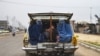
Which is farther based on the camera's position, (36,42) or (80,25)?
(80,25)

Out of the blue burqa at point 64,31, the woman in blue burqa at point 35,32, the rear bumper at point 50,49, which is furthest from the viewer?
the woman in blue burqa at point 35,32

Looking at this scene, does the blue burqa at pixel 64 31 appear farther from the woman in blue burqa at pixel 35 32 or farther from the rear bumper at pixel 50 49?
the woman in blue burqa at pixel 35 32

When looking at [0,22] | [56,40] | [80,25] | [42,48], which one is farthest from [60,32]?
[0,22]

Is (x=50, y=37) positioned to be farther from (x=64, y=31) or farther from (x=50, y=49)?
(x=50, y=49)

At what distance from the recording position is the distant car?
613 inches

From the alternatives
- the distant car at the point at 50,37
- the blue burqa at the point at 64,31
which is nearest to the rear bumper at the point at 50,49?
the distant car at the point at 50,37

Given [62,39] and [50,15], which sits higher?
[50,15]

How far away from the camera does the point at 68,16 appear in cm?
1625

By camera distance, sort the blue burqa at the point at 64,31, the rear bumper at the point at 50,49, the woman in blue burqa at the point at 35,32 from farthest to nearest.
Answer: the woman in blue burqa at the point at 35,32
the blue burqa at the point at 64,31
the rear bumper at the point at 50,49

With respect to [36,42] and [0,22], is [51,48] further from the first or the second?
[0,22]

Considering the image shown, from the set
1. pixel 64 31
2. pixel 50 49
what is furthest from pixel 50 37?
pixel 50 49

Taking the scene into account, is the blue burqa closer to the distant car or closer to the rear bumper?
the distant car

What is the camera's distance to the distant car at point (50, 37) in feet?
51.1

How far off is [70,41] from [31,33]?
2034 millimetres
